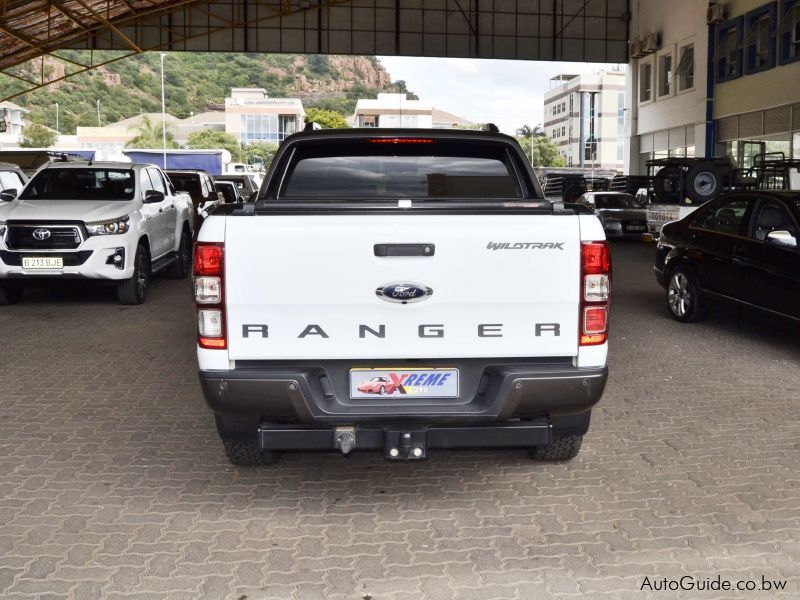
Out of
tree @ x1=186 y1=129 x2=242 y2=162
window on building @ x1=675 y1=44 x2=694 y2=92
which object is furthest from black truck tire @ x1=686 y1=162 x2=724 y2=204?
tree @ x1=186 y1=129 x2=242 y2=162

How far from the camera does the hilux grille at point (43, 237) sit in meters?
11.0

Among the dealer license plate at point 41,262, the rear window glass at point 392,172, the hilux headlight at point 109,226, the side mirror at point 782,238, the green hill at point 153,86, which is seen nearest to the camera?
the rear window glass at point 392,172

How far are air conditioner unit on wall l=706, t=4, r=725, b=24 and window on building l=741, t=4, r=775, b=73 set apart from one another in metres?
1.63

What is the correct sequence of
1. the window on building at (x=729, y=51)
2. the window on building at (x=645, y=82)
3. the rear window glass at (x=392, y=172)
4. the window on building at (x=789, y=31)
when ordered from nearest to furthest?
the rear window glass at (x=392, y=172), the window on building at (x=789, y=31), the window on building at (x=729, y=51), the window on building at (x=645, y=82)

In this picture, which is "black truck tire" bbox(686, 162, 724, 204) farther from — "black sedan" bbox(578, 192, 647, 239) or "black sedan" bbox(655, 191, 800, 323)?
"black sedan" bbox(655, 191, 800, 323)

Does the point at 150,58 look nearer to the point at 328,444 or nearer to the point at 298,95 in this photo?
the point at 298,95

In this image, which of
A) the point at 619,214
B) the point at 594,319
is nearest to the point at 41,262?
the point at 594,319

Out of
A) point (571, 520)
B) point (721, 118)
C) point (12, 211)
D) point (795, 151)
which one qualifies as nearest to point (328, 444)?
point (571, 520)

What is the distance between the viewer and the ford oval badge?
4.10 metres

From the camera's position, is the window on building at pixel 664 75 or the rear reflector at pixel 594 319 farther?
the window on building at pixel 664 75

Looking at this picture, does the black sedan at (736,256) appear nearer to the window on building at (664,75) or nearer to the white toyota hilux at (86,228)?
the white toyota hilux at (86,228)

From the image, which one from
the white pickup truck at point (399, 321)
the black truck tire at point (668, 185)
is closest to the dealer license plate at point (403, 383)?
the white pickup truck at point (399, 321)

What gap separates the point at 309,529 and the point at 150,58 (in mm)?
121210

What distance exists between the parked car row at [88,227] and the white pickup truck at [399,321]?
7489 mm
